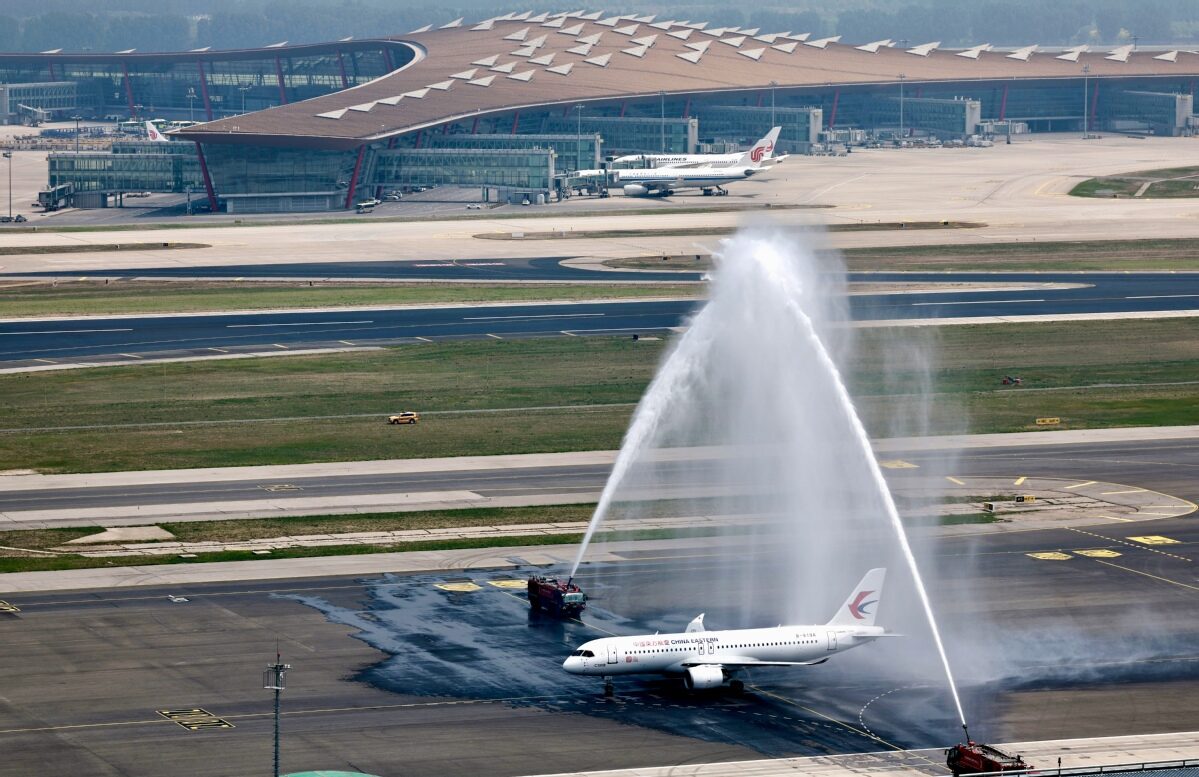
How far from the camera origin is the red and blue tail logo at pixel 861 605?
73.7 metres

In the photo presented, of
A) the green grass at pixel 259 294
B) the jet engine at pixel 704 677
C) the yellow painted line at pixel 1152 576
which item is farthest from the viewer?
the green grass at pixel 259 294

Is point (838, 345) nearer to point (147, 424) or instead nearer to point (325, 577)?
point (147, 424)

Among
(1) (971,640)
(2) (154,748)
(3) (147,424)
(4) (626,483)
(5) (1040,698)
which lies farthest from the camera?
(3) (147,424)

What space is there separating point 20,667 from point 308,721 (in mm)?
14330

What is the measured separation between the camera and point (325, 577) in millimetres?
89062

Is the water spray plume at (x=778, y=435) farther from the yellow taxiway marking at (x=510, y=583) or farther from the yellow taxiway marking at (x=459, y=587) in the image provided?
the yellow taxiway marking at (x=459, y=587)

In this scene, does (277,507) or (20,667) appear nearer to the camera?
(20,667)

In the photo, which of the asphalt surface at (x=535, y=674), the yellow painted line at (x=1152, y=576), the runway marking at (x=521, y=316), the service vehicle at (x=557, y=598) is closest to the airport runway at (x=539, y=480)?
the asphalt surface at (x=535, y=674)

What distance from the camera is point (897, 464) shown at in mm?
112625

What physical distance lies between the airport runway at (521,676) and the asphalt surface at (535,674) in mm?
133

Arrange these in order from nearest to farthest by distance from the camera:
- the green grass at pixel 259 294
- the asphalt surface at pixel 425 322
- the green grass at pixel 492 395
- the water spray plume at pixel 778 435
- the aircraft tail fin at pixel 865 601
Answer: the aircraft tail fin at pixel 865 601 < the water spray plume at pixel 778 435 < the green grass at pixel 492 395 < the asphalt surface at pixel 425 322 < the green grass at pixel 259 294

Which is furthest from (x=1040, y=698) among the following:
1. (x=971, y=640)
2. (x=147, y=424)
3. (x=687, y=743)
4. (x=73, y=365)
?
(x=73, y=365)

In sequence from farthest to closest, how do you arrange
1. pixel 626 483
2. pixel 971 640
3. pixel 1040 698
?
pixel 626 483, pixel 971 640, pixel 1040 698

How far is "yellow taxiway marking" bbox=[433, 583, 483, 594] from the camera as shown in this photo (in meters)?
86.8
